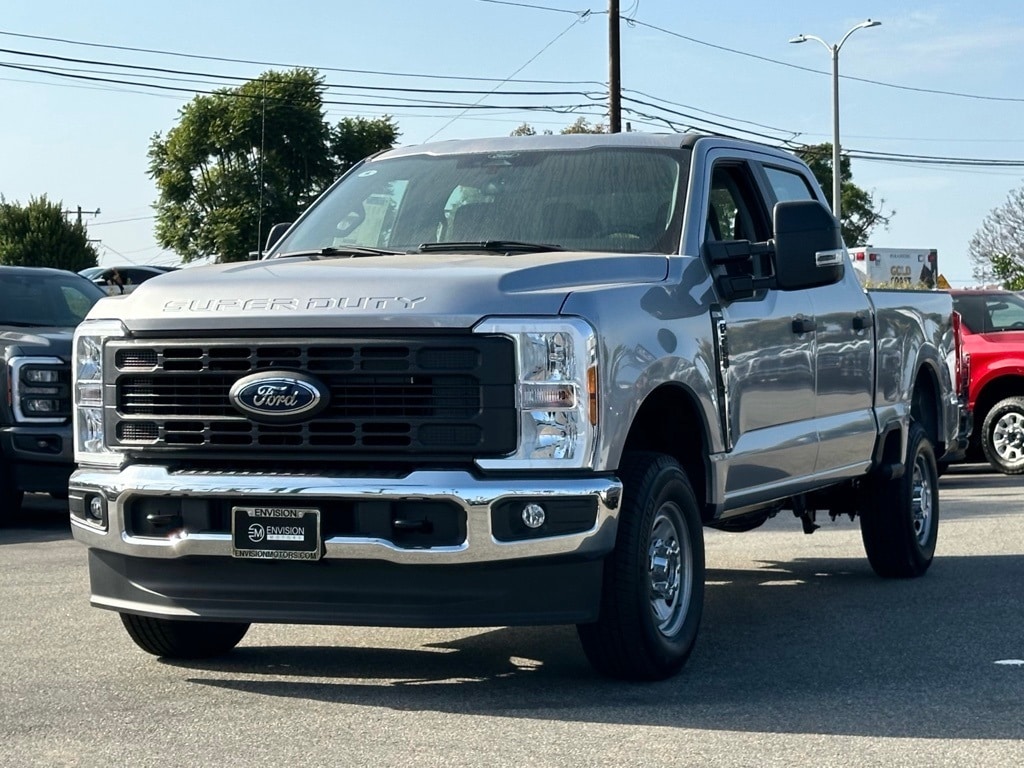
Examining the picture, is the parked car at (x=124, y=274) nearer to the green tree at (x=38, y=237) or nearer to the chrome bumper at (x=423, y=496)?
the green tree at (x=38, y=237)

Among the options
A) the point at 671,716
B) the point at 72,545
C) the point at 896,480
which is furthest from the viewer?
the point at 72,545

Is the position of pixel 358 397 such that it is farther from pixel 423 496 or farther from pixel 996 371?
pixel 996 371

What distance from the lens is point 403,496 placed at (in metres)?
5.81

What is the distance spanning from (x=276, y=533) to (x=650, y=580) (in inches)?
53.5

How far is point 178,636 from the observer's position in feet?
22.5

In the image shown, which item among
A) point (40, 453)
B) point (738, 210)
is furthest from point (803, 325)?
point (40, 453)

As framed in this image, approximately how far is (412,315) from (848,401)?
11.1 ft

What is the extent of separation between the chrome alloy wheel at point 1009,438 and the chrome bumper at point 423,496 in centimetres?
1161

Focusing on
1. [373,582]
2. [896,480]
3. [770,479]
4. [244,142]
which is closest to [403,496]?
[373,582]

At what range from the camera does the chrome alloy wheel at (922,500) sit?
9703mm

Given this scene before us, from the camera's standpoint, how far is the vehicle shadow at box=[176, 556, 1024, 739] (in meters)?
5.84

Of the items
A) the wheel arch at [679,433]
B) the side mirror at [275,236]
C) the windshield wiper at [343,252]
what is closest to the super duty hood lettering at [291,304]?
the windshield wiper at [343,252]

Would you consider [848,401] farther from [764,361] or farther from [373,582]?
[373,582]

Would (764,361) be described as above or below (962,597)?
above
